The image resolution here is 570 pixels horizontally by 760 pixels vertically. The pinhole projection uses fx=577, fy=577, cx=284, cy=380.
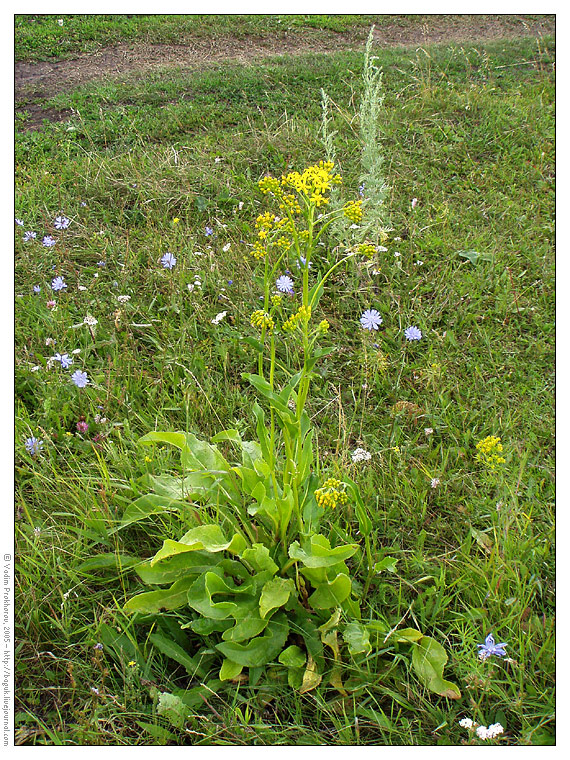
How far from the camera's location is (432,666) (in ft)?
5.96

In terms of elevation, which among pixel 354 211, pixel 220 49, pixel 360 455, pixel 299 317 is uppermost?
pixel 220 49

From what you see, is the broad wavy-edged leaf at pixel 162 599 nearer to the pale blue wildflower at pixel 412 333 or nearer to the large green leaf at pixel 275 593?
the large green leaf at pixel 275 593

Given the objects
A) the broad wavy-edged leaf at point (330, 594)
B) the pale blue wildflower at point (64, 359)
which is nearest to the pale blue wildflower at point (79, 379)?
the pale blue wildflower at point (64, 359)

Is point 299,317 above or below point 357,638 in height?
above

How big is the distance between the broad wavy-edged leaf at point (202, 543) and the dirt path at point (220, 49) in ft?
16.1

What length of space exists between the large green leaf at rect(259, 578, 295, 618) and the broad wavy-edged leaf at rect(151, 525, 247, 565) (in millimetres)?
158

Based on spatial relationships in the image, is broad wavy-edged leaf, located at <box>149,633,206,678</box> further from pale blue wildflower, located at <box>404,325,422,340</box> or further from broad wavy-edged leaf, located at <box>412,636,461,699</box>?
pale blue wildflower, located at <box>404,325,422,340</box>

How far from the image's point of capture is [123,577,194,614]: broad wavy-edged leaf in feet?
6.10

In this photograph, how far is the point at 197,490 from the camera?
2.16 meters

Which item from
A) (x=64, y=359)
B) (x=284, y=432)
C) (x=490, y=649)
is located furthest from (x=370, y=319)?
(x=490, y=649)

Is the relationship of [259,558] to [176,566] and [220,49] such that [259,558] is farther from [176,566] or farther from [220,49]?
[220,49]

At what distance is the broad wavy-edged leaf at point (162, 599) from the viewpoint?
1.86 m

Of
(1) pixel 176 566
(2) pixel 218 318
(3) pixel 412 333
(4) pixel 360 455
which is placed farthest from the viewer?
(2) pixel 218 318

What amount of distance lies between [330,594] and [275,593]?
0.18m
